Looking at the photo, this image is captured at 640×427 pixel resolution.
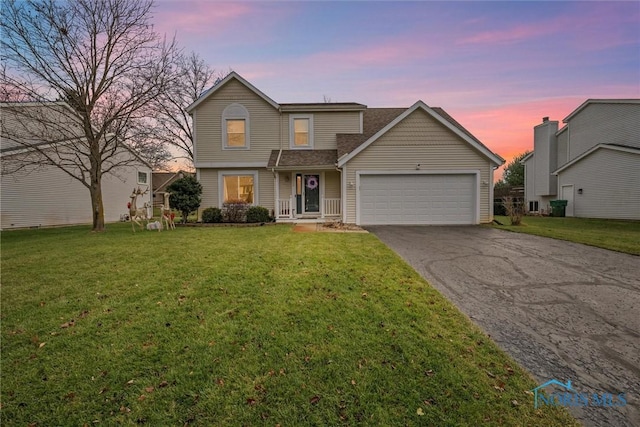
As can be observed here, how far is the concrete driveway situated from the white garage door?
16.4 ft

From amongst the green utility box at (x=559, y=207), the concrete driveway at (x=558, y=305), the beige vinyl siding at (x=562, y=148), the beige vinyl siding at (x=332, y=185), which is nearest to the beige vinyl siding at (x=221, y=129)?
the beige vinyl siding at (x=332, y=185)

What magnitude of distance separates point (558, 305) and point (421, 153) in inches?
391

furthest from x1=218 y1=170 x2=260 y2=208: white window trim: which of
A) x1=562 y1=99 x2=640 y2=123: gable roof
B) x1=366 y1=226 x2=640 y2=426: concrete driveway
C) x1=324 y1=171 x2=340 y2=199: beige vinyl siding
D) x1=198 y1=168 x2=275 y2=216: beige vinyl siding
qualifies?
x1=562 y1=99 x2=640 y2=123: gable roof

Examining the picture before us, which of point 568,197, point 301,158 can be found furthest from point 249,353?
point 568,197

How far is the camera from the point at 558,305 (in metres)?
3.99

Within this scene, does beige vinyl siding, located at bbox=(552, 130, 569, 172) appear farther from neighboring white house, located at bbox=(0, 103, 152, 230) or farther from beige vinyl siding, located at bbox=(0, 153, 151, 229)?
beige vinyl siding, located at bbox=(0, 153, 151, 229)

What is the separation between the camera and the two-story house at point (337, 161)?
12.9m

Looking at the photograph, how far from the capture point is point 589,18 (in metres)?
11.1

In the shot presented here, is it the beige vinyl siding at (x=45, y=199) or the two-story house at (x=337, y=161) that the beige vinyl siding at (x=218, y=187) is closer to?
the two-story house at (x=337, y=161)

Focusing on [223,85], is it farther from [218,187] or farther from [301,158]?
[301,158]

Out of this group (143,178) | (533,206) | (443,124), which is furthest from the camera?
(533,206)

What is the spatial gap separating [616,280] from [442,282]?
316 cm

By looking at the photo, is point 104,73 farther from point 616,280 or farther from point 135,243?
point 616,280

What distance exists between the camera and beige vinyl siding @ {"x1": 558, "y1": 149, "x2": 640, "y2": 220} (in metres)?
15.9
